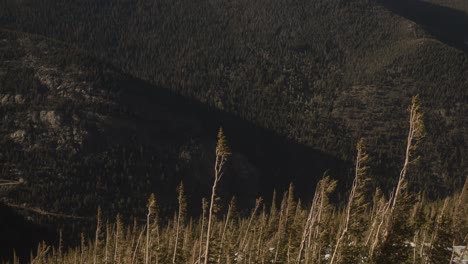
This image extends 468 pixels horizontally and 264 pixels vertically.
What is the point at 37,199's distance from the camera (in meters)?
194

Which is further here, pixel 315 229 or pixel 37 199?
pixel 37 199

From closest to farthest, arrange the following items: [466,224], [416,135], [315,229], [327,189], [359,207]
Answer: [416,135]
[359,207]
[327,189]
[315,229]
[466,224]

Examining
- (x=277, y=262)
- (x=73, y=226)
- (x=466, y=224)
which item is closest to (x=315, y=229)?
(x=277, y=262)

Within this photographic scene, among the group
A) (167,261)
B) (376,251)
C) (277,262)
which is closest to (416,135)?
(376,251)

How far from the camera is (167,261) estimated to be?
7556cm

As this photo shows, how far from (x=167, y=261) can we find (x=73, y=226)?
120032 millimetres

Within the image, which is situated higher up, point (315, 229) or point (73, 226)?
point (315, 229)

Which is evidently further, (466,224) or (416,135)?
(466,224)

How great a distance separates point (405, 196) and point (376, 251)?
415cm

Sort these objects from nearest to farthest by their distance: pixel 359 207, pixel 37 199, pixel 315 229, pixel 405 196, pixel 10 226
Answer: pixel 405 196, pixel 359 207, pixel 315 229, pixel 10 226, pixel 37 199

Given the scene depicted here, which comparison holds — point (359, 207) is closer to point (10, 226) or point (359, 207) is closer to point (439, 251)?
point (439, 251)

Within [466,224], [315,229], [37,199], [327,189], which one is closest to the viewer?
[327,189]

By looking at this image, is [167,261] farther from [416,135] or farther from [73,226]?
[73,226]

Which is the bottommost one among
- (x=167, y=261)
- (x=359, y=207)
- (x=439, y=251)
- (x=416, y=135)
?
(x=167, y=261)
